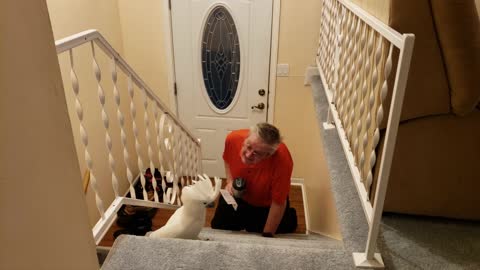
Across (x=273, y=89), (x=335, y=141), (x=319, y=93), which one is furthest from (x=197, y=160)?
(x=335, y=141)

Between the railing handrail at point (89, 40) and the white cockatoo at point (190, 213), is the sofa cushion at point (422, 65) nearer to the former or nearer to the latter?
the white cockatoo at point (190, 213)

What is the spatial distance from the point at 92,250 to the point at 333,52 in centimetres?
200

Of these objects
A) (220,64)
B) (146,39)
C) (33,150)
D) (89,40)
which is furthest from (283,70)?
(33,150)

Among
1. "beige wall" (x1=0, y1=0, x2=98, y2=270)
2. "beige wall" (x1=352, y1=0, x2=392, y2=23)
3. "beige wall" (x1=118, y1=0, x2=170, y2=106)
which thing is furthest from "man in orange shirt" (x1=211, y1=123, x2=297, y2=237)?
"beige wall" (x1=0, y1=0, x2=98, y2=270)

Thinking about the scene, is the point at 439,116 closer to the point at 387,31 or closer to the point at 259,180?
the point at 387,31

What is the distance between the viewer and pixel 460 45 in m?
1.25

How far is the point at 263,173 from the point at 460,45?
4.75 ft

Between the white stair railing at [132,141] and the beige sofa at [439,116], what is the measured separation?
114cm

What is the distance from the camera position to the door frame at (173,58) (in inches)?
132

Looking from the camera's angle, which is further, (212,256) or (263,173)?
(263,173)

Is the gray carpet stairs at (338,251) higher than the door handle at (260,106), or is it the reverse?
the gray carpet stairs at (338,251)

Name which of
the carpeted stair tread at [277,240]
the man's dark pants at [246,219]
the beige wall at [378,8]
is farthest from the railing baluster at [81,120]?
the man's dark pants at [246,219]

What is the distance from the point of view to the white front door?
3.38 metres

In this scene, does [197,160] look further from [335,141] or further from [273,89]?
[335,141]
